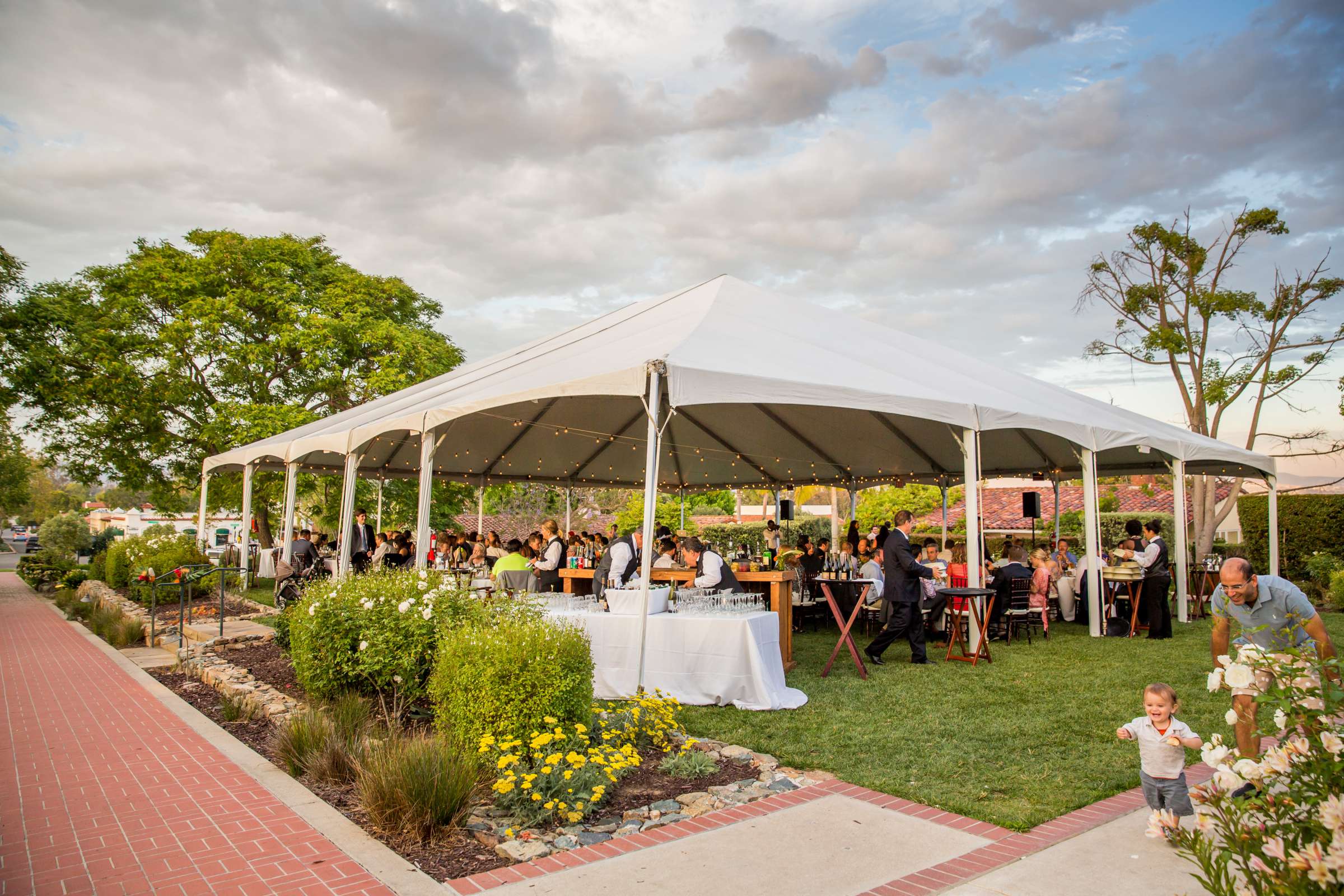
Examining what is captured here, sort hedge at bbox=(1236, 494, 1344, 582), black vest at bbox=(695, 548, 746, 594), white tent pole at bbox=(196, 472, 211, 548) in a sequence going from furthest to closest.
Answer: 1. hedge at bbox=(1236, 494, 1344, 582)
2. white tent pole at bbox=(196, 472, 211, 548)
3. black vest at bbox=(695, 548, 746, 594)

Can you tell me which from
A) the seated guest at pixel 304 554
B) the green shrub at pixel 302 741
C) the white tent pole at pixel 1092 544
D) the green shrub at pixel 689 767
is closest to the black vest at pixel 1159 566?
the white tent pole at pixel 1092 544

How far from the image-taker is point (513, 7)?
10.6 m

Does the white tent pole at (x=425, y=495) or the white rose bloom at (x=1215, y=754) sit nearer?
the white rose bloom at (x=1215, y=754)

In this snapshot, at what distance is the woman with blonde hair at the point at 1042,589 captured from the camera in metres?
11.1

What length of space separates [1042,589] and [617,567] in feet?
22.1

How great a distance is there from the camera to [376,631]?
6.16 metres

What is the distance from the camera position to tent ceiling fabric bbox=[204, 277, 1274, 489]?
798cm

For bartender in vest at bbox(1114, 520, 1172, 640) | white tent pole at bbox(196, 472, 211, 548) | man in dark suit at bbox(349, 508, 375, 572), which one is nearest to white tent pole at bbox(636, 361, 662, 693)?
bartender in vest at bbox(1114, 520, 1172, 640)

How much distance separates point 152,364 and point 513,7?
1639 cm

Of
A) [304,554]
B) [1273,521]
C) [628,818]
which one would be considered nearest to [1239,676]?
[628,818]

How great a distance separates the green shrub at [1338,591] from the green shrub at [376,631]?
16.2 m

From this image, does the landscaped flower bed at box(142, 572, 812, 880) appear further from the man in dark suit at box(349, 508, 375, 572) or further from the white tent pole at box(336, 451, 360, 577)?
the man in dark suit at box(349, 508, 375, 572)

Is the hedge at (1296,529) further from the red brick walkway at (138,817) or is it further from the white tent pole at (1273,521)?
the red brick walkway at (138,817)

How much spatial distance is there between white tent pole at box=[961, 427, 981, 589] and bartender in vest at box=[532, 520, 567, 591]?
15.5 ft
